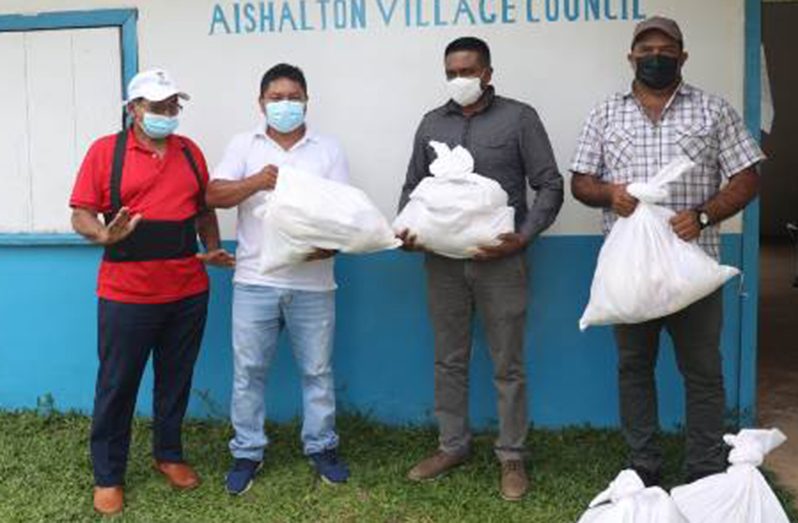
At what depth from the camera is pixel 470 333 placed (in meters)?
3.98

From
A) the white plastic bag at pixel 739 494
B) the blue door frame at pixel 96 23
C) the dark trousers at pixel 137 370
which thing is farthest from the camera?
the blue door frame at pixel 96 23

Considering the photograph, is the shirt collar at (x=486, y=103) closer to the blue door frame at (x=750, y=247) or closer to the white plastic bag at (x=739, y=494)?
the blue door frame at (x=750, y=247)

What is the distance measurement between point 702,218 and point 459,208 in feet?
3.03

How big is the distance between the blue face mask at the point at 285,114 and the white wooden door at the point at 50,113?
1284 millimetres

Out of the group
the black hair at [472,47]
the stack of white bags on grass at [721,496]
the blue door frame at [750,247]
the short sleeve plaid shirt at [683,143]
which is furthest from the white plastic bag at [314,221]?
the blue door frame at [750,247]

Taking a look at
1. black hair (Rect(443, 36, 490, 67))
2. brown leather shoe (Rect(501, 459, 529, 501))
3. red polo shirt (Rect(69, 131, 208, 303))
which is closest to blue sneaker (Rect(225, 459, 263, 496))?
red polo shirt (Rect(69, 131, 208, 303))

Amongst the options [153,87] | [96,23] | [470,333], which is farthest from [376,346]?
[96,23]

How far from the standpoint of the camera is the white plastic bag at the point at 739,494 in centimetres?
264

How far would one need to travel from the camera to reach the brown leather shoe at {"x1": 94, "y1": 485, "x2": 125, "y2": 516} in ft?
12.4

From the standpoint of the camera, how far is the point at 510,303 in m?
3.82

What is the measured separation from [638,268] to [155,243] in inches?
74.0

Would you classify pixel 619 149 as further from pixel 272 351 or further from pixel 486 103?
pixel 272 351

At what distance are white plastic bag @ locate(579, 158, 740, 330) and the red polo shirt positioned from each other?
67.3 inches

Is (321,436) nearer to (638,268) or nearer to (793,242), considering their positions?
(638,268)
